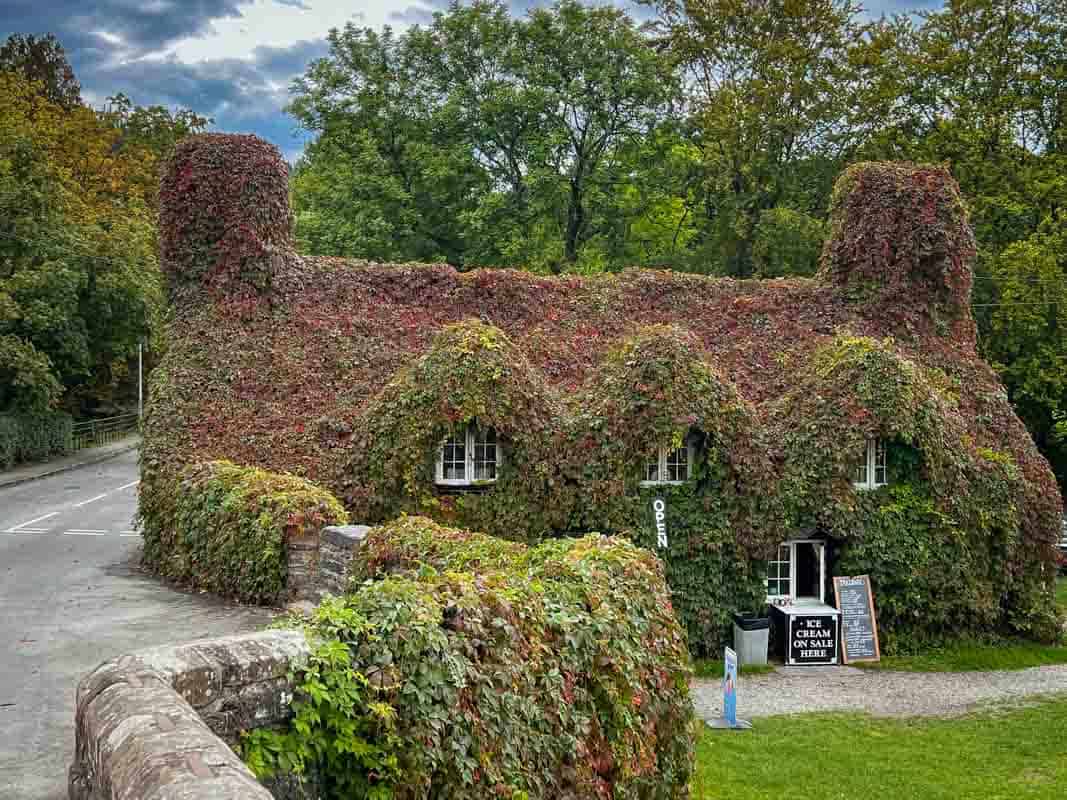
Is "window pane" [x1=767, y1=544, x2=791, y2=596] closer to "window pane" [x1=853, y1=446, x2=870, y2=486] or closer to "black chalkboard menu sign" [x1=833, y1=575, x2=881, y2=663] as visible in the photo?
"black chalkboard menu sign" [x1=833, y1=575, x2=881, y2=663]

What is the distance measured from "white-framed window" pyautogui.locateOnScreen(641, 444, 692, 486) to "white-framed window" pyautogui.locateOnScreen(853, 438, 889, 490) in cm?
358

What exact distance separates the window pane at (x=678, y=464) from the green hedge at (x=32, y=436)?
30070 millimetres

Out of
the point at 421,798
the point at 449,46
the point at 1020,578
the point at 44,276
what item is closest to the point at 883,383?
the point at 1020,578

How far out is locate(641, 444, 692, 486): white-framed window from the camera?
19.4 metres

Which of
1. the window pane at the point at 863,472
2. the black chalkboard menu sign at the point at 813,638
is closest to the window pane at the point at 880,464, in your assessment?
the window pane at the point at 863,472

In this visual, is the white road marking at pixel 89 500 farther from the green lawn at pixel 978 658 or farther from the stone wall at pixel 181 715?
the stone wall at pixel 181 715

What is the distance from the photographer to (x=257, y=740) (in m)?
5.80

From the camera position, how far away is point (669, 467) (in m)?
19.7

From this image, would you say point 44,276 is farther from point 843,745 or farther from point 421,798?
point 421,798

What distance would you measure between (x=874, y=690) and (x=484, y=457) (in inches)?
325

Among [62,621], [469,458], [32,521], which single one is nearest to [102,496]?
[32,521]

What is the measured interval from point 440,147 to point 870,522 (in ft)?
78.5

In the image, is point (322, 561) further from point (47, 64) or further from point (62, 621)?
point (47, 64)

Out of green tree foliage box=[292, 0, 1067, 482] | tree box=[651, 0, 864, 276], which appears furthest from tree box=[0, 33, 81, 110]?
tree box=[651, 0, 864, 276]
